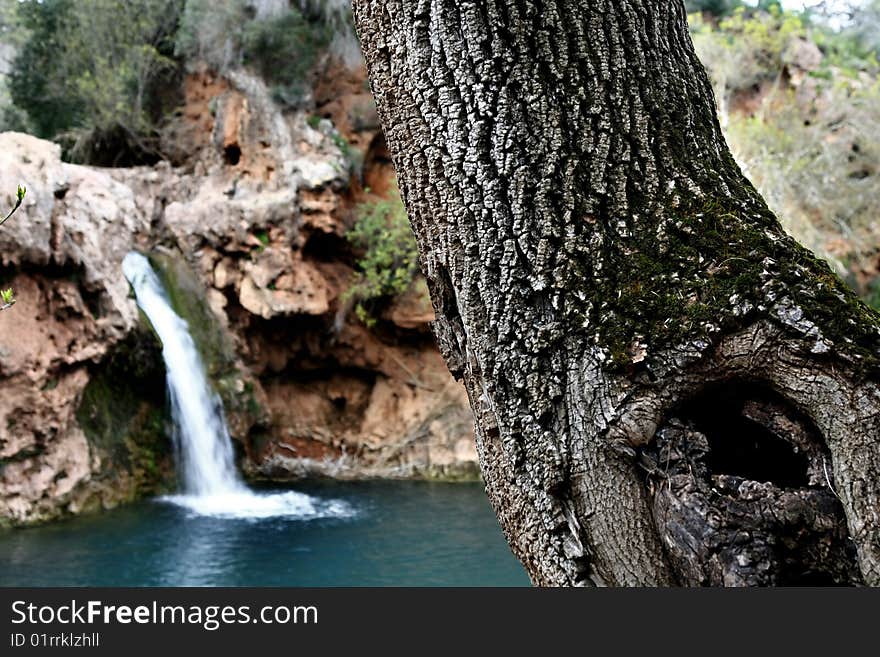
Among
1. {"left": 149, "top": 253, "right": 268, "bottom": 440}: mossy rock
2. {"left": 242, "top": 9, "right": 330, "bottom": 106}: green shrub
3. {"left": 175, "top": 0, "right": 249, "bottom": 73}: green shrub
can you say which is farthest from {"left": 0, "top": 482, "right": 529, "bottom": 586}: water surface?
{"left": 175, "top": 0, "right": 249, "bottom": 73}: green shrub

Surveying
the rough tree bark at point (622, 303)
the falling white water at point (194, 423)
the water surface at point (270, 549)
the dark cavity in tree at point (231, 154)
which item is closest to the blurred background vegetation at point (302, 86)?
the dark cavity in tree at point (231, 154)

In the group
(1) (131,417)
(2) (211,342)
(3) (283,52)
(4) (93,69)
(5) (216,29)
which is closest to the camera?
(1) (131,417)

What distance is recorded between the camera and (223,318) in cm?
1205

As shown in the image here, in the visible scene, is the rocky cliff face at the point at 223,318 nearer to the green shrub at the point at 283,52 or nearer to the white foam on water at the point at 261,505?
the green shrub at the point at 283,52

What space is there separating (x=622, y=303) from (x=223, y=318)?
11020 mm

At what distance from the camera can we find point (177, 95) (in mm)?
15406

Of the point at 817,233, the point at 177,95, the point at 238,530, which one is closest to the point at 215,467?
the point at 238,530

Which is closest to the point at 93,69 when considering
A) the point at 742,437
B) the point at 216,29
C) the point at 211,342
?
the point at 216,29

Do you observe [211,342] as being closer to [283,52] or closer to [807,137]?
[283,52]

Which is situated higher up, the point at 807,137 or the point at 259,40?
the point at 259,40

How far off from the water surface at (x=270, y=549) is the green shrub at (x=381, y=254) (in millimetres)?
3446

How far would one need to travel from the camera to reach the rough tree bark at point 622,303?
1.57 meters

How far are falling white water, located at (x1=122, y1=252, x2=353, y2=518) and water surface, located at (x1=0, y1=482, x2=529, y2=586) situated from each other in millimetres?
646

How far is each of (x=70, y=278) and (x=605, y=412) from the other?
916 cm
